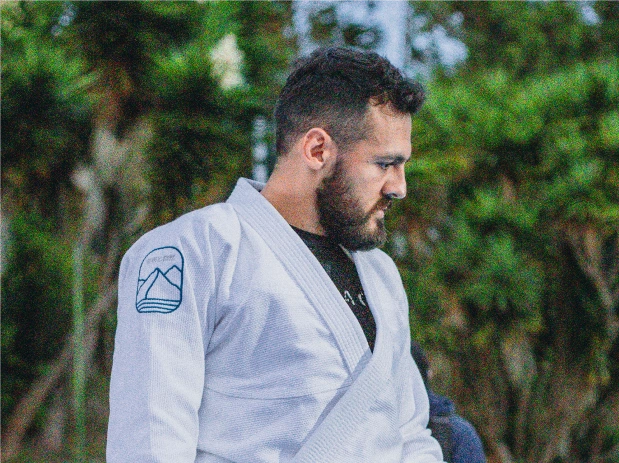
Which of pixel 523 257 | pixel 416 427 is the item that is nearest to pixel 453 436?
pixel 416 427

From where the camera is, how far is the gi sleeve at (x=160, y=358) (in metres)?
1.50

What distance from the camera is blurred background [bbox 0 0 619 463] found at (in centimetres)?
483

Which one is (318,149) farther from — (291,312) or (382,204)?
(291,312)

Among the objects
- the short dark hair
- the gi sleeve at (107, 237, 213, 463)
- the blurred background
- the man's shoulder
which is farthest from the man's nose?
the blurred background

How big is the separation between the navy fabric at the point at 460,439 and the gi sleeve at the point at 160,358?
0.99 metres

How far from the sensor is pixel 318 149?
1.84 meters

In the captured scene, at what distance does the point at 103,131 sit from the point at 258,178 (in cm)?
109

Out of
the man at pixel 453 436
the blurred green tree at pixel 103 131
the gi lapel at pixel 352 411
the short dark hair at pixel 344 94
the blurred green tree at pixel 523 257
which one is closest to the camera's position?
the gi lapel at pixel 352 411

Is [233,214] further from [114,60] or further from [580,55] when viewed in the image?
[580,55]

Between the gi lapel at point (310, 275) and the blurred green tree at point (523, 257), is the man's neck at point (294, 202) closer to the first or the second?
the gi lapel at point (310, 275)

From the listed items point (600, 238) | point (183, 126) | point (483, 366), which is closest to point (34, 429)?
point (183, 126)

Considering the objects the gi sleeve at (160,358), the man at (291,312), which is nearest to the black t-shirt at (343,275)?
the man at (291,312)

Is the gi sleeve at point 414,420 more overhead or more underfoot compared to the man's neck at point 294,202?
more underfoot

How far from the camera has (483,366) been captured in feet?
20.1
